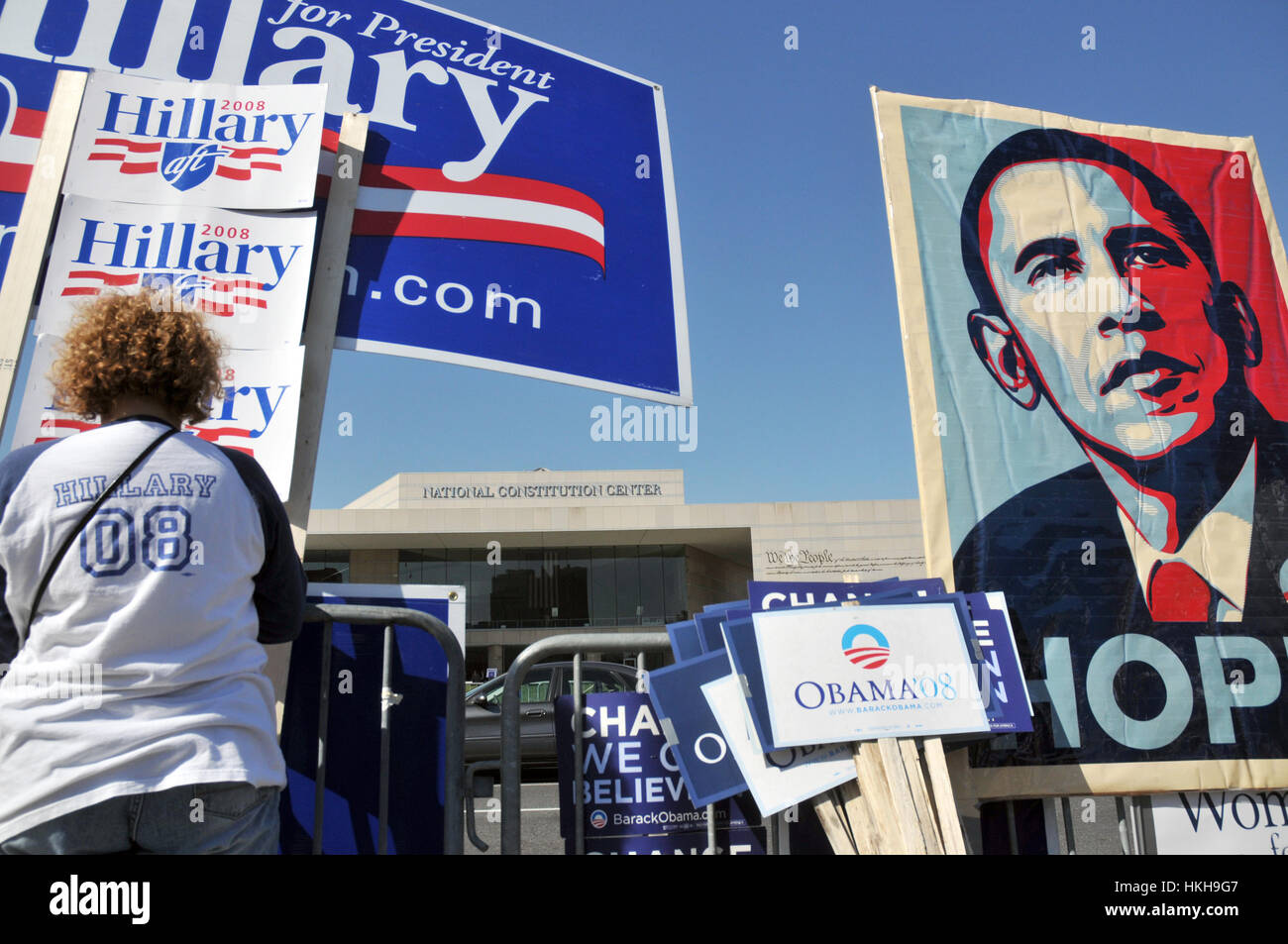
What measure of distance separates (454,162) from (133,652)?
302cm

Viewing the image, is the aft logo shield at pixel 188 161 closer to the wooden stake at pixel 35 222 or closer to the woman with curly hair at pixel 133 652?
the wooden stake at pixel 35 222

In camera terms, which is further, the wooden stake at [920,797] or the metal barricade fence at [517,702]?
the metal barricade fence at [517,702]

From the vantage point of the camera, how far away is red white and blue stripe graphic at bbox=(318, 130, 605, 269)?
151 inches

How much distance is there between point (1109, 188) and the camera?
436 centimetres

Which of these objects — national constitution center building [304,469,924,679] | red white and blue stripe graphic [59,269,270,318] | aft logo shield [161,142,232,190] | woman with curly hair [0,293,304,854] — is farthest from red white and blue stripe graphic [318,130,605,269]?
national constitution center building [304,469,924,679]

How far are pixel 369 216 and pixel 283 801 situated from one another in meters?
2.36

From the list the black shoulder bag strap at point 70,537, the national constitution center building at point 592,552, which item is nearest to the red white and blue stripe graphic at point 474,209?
the black shoulder bag strap at point 70,537

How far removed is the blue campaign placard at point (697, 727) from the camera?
296 cm

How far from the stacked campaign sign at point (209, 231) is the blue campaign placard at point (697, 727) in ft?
4.95

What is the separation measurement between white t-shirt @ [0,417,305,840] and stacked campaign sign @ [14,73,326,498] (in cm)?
132

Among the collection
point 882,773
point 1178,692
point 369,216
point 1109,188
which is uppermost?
point 1109,188
